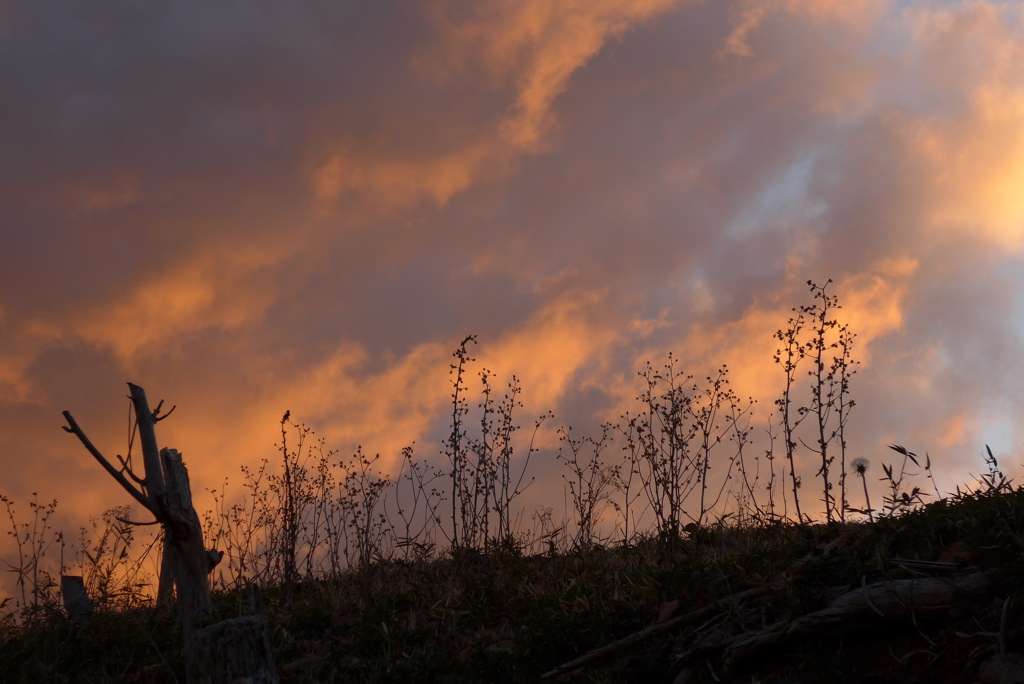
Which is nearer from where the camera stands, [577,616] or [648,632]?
[648,632]

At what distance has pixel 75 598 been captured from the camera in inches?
315

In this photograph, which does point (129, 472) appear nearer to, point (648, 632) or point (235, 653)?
point (235, 653)

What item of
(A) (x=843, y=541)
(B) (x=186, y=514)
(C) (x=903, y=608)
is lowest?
(C) (x=903, y=608)

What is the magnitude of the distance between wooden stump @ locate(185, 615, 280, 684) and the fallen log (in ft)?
10.1

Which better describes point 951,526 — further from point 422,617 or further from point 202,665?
point 202,665

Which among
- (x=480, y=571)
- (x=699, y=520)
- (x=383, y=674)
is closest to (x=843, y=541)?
(x=699, y=520)

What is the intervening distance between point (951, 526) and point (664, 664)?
6.23 feet

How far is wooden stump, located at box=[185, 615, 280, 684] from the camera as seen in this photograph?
5.14 m

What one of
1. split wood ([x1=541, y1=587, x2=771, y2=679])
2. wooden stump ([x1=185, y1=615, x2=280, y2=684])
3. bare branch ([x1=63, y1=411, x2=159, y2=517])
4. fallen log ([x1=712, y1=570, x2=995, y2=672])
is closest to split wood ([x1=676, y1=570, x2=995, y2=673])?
fallen log ([x1=712, y1=570, x2=995, y2=672])

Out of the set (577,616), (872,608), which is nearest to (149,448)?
(577,616)

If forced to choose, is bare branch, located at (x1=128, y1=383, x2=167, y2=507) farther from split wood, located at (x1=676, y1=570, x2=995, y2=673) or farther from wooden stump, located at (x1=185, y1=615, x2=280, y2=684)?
split wood, located at (x1=676, y1=570, x2=995, y2=673)

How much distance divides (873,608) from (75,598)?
7830mm

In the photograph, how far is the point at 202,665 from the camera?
17.1 ft

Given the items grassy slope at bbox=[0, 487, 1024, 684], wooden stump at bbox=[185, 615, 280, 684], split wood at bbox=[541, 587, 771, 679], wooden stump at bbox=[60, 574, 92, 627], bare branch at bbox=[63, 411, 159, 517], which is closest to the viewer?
grassy slope at bbox=[0, 487, 1024, 684]
